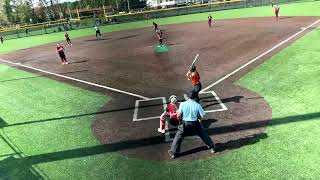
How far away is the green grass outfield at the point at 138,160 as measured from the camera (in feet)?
30.9

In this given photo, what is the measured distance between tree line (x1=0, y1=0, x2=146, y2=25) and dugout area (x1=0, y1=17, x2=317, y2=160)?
71397mm

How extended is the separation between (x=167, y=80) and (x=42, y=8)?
359 ft

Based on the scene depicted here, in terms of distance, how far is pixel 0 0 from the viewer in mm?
115062

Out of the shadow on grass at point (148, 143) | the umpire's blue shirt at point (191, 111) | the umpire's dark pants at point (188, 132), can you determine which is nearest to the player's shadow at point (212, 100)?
the shadow on grass at point (148, 143)

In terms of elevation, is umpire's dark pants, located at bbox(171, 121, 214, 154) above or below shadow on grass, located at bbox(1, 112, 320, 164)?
above

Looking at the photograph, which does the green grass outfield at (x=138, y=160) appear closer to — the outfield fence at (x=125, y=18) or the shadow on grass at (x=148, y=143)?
the shadow on grass at (x=148, y=143)

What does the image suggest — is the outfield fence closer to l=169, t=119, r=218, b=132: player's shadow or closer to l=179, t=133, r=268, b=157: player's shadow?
l=169, t=119, r=218, b=132: player's shadow

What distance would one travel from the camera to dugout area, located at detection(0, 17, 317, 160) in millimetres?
11555

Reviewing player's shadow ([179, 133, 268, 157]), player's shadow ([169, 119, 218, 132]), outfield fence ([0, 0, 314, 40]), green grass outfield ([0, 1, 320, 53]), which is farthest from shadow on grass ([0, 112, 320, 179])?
outfield fence ([0, 0, 314, 40])

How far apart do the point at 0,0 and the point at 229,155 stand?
403 feet

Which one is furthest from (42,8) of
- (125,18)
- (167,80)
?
(167,80)

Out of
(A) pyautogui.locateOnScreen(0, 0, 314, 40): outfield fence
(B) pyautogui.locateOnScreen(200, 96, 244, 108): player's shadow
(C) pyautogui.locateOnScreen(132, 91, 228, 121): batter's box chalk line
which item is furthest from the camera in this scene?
(A) pyautogui.locateOnScreen(0, 0, 314, 40): outfield fence

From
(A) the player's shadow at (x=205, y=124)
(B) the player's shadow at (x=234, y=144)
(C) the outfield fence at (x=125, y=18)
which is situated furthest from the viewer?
(C) the outfield fence at (x=125, y=18)

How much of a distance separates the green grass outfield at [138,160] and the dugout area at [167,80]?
1.76 feet
